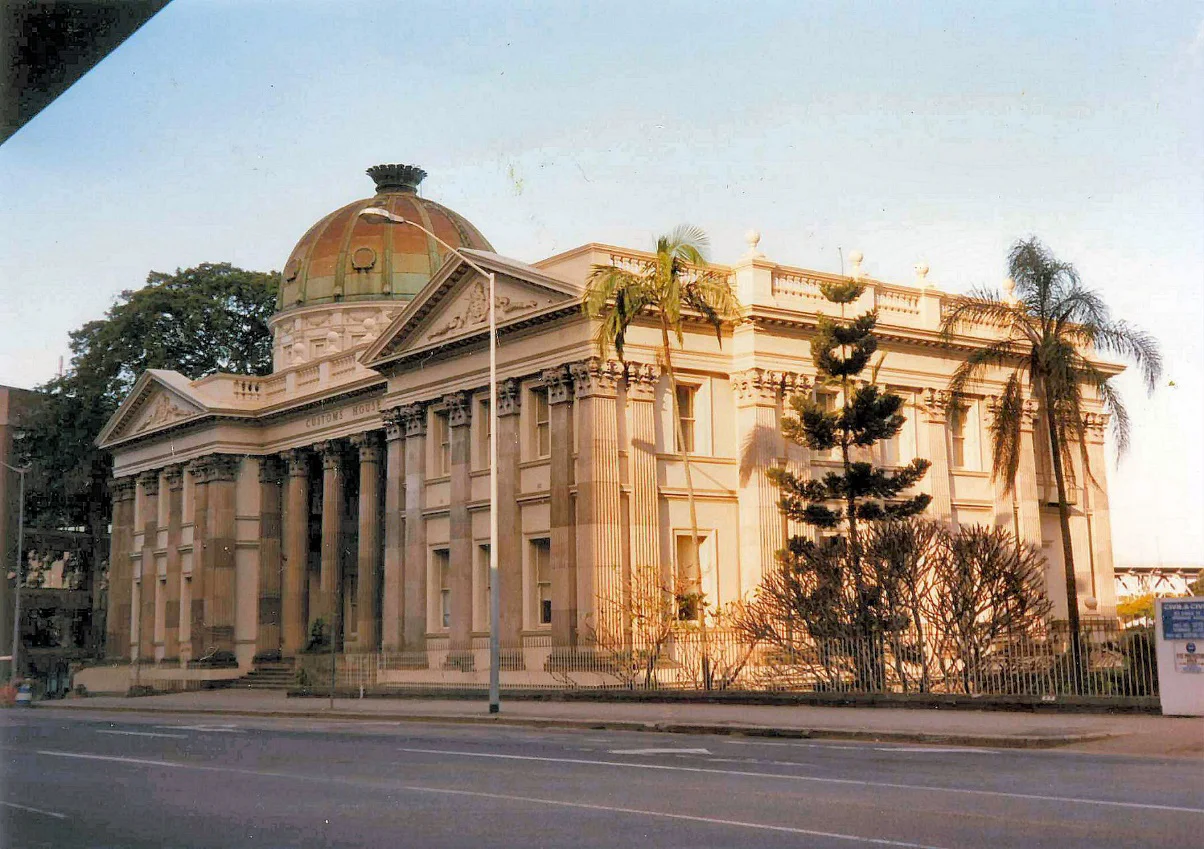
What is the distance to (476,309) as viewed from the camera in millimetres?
43375

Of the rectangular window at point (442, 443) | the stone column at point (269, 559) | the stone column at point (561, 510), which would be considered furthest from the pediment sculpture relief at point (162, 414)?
the stone column at point (561, 510)

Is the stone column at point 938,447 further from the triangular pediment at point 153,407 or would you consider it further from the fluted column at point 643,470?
the triangular pediment at point 153,407

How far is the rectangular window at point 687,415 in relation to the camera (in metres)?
41.4

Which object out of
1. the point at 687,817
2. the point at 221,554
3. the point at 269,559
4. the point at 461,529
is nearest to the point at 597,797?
the point at 687,817

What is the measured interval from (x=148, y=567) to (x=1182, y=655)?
49177mm

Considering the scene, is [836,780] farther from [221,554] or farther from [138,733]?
[221,554]

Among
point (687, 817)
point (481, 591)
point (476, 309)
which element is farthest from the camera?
point (476, 309)

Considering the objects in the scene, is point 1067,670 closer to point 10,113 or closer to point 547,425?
point 547,425

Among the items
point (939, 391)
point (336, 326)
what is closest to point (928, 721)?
point (939, 391)

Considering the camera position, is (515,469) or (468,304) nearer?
(515,469)

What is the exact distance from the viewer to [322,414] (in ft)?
179

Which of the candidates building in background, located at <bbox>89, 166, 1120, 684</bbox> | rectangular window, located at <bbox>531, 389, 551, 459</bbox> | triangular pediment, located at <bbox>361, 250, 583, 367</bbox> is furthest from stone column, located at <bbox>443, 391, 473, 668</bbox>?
rectangular window, located at <bbox>531, 389, 551, 459</bbox>

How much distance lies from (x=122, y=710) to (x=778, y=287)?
22957 millimetres

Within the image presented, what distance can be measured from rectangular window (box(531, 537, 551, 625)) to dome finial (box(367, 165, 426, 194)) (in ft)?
98.3
